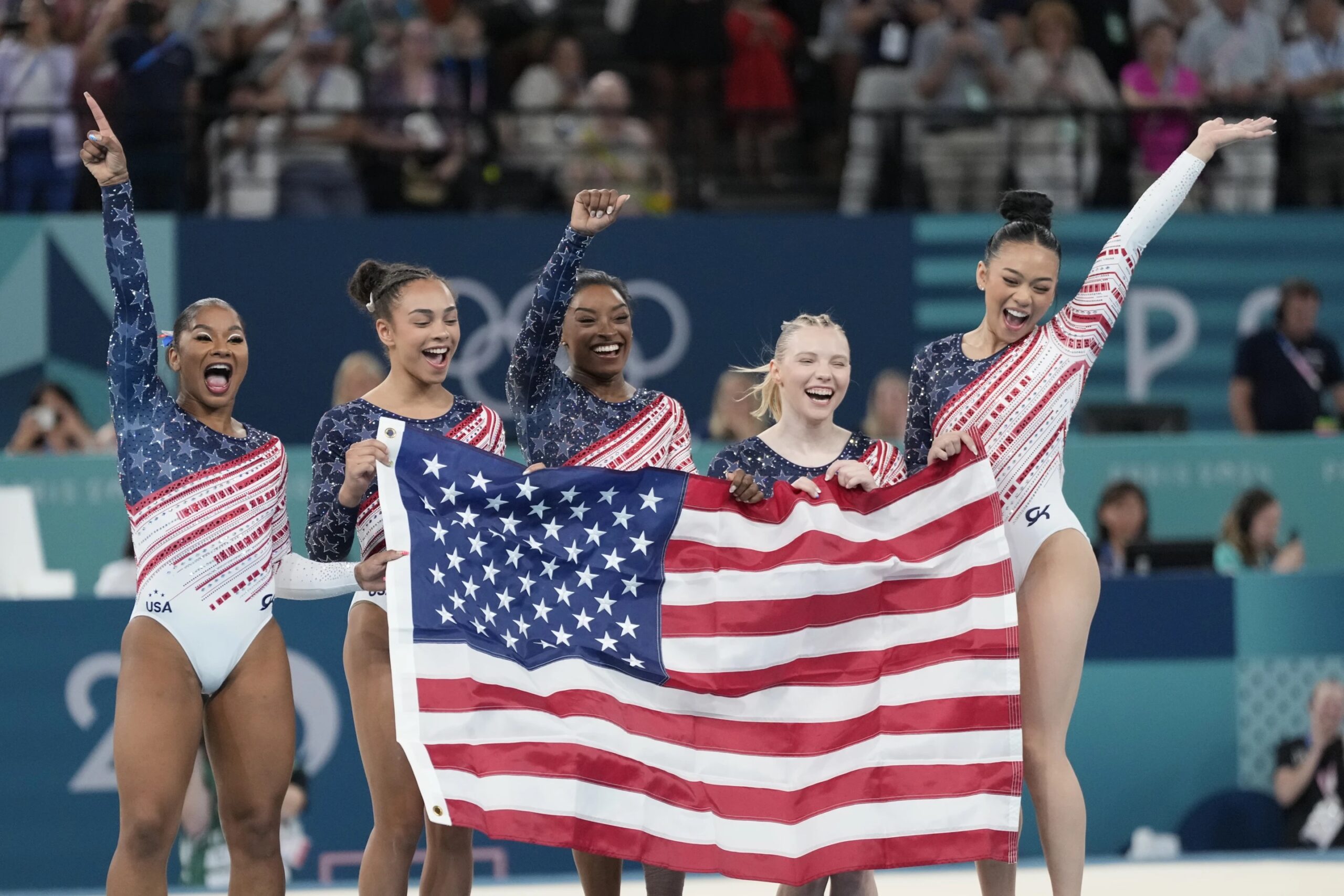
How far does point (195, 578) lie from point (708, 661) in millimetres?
1409

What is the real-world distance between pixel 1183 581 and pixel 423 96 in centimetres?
504

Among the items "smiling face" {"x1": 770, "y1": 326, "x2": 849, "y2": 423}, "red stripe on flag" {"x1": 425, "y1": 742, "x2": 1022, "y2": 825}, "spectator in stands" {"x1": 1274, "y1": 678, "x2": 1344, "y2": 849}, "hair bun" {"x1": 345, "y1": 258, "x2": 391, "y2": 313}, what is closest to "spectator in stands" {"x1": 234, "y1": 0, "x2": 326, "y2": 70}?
"hair bun" {"x1": 345, "y1": 258, "x2": 391, "y2": 313}

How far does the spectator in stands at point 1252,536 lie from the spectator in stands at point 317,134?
4931 mm

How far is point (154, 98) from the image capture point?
9109 millimetres

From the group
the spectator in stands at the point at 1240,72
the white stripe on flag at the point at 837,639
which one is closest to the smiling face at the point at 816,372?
the white stripe on flag at the point at 837,639

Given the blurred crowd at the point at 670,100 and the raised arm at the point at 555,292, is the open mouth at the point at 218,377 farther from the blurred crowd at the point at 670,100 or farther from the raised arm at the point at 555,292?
the blurred crowd at the point at 670,100

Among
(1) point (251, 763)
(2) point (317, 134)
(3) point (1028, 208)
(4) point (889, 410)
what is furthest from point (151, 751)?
(2) point (317, 134)

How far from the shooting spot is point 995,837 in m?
4.61

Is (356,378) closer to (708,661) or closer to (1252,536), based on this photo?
(708,661)

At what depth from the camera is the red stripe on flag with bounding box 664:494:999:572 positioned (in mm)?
4758

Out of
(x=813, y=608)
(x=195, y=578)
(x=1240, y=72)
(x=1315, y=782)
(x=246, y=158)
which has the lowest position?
(x=1315, y=782)

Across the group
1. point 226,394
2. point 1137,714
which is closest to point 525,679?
point 226,394

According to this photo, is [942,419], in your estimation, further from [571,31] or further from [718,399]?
[571,31]

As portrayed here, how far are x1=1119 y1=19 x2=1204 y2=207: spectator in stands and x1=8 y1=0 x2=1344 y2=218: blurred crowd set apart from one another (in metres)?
0.02
